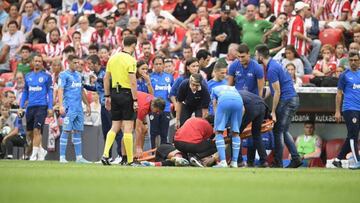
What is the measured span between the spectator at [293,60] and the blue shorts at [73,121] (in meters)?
4.84

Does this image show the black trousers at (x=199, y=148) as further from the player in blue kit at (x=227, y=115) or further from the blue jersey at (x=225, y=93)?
the blue jersey at (x=225, y=93)

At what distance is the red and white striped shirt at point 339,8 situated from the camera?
25094mm

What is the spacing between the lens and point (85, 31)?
90.6 ft

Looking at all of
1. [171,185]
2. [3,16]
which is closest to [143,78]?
[171,185]

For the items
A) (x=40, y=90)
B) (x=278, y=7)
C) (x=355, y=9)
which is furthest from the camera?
(x=278, y=7)

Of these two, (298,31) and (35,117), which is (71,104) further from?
(298,31)

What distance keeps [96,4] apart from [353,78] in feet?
41.7

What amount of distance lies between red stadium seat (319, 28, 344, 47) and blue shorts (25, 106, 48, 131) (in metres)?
6.93

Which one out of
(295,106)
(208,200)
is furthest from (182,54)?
(208,200)

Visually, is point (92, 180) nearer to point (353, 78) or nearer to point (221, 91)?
point (221, 91)

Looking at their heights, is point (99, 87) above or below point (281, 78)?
below

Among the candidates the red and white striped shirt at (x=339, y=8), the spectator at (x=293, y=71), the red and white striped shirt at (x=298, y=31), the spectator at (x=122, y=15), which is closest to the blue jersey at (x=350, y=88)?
the spectator at (x=293, y=71)

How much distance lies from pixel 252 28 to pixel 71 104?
20.3ft

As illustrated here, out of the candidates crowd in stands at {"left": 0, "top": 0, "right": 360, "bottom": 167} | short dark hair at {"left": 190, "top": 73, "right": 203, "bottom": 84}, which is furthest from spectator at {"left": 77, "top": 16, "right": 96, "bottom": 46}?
short dark hair at {"left": 190, "top": 73, "right": 203, "bottom": 84}
